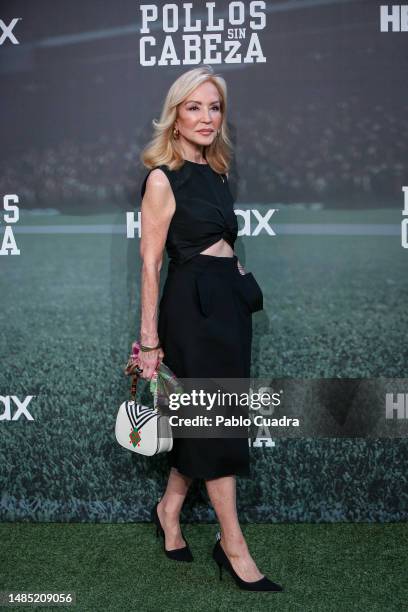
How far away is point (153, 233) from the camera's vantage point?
8.70 feet

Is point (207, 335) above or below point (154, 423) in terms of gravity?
above

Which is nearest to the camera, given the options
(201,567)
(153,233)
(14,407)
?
(153,233)

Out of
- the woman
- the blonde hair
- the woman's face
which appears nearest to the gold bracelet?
the woman

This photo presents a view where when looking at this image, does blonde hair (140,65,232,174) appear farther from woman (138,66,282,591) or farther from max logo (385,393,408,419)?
max logo (385,393,408,419)

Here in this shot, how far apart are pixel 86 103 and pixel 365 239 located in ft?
4.30

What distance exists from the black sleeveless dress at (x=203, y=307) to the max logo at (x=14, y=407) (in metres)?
0.87

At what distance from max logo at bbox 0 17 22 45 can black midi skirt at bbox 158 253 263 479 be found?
1255mm

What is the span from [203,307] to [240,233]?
2.12 feet

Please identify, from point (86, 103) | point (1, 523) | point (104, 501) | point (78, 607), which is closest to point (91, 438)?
point (104, 501)

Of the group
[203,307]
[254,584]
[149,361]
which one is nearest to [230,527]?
[254,584]

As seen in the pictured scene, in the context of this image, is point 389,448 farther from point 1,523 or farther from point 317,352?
point 1,523

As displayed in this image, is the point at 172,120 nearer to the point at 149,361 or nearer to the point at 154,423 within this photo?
the point at 149,361

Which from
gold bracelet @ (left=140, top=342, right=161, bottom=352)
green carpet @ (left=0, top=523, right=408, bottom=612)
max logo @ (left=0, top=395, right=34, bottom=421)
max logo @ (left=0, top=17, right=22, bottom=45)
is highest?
max logo @ (left=0, top=17, right=22, bottom=45)

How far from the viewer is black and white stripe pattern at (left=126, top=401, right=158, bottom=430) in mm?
2736
